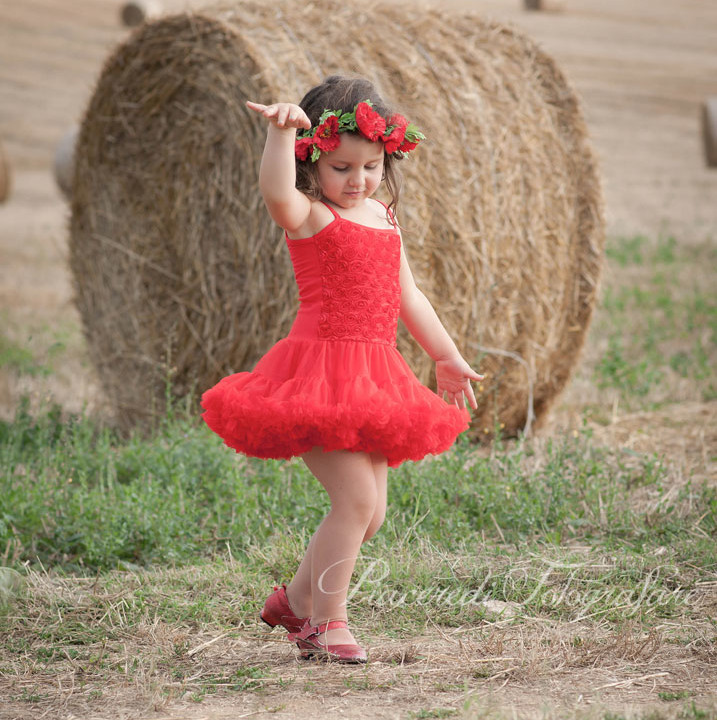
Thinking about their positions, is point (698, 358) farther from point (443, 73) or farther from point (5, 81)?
point (5, 81)

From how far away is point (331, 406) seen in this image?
2.61 meters

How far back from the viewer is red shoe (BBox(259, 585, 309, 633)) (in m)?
2.92

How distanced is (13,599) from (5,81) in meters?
20.7

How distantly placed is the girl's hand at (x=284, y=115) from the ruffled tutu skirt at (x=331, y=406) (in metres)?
0.58

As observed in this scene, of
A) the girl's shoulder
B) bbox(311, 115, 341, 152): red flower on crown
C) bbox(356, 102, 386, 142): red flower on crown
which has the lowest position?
the girl's shoulder

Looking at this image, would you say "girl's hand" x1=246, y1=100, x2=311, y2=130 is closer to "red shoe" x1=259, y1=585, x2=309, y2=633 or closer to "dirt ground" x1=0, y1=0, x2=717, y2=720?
"red shoe" x1=259, y1=585, x2=309, y2=633

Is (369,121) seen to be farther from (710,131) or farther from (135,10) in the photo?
(135,10)

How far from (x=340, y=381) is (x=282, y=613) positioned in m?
0.70

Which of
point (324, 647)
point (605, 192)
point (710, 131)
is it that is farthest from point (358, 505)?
point (710, 131)

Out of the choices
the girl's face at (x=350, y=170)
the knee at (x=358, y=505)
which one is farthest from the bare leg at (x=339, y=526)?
the girl's face at (x=350, y=170)

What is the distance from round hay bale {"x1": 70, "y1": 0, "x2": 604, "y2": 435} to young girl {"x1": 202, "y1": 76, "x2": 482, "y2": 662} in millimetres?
1816

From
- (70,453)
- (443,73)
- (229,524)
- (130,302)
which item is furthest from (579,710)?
(130,302)

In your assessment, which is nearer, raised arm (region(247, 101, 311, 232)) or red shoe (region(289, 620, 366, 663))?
raised arm (region(247, 101, 311, 232))

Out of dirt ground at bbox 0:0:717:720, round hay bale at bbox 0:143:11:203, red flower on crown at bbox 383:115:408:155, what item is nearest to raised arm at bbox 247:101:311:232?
red flower on crown at bbox 383:115:408:155
